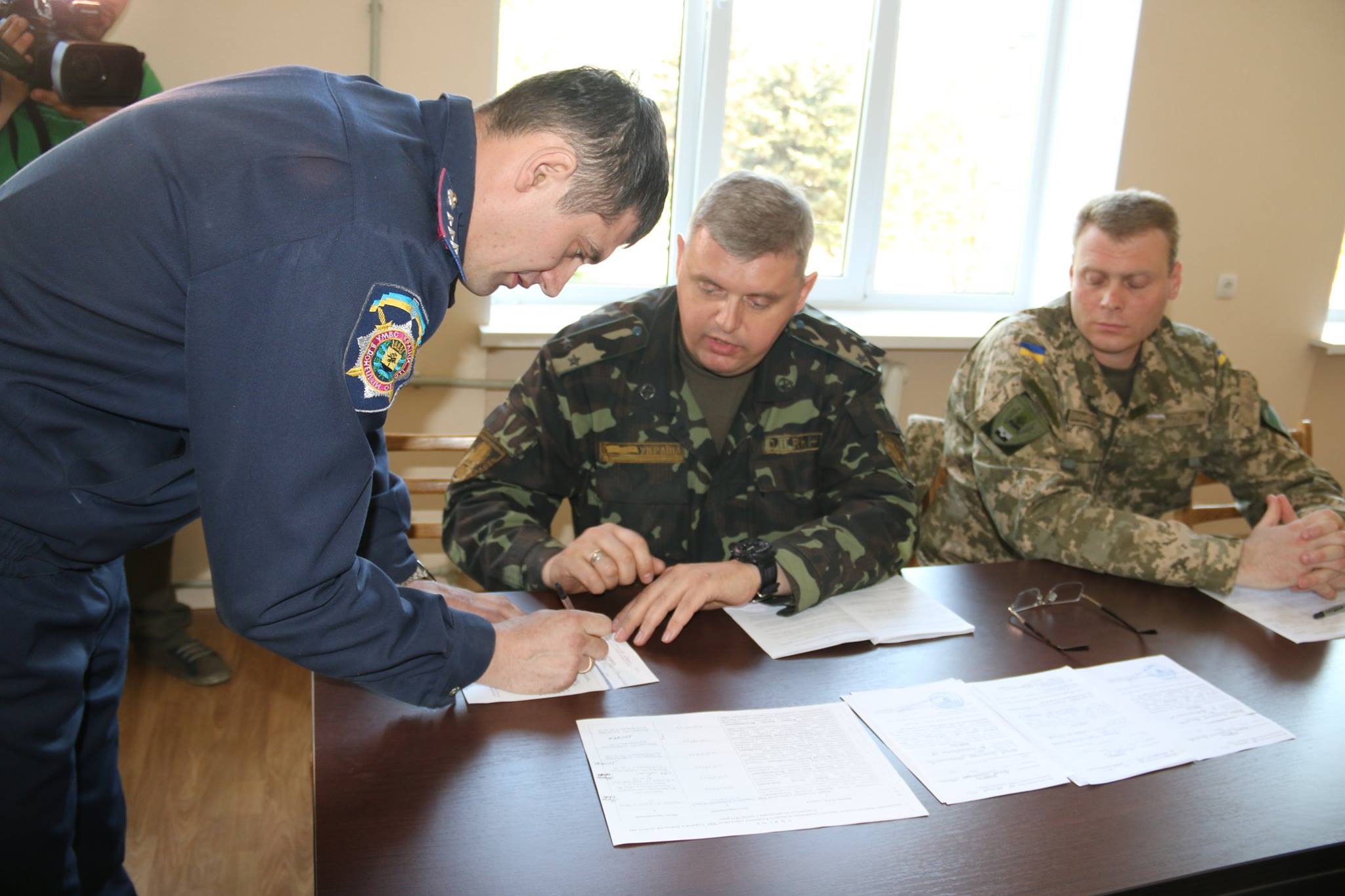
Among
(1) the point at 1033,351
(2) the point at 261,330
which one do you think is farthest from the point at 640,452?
(2) the point at 261,330

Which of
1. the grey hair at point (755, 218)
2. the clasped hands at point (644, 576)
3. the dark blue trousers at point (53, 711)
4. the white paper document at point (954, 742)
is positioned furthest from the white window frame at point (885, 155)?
the white paper document at point (954, 742)

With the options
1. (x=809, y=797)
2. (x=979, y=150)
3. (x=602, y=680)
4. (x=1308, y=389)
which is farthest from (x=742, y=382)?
(x=1308, y=389)

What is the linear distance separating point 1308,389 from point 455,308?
11.2ft

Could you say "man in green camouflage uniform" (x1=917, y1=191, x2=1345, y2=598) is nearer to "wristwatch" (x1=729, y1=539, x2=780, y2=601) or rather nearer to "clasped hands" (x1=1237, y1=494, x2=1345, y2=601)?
"clasped hands" (x1=1237, y1=494, x2=1345, y2=601)

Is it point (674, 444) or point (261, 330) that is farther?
point (674, 444)

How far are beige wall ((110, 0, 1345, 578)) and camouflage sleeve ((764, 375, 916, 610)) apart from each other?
1.58 metres

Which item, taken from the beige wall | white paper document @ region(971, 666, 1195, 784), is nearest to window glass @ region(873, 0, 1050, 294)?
the beige wall

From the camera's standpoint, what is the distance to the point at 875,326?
366cm

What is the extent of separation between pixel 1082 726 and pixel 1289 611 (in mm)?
639

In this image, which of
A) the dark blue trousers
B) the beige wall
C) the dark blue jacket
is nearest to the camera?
the dark blue jacket

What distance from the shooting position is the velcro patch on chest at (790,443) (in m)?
1.94

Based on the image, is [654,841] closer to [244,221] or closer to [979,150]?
[244,221]

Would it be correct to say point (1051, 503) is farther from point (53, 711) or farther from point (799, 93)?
point (799, 93)

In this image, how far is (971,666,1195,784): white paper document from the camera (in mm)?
1170
